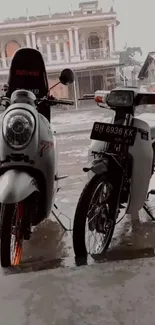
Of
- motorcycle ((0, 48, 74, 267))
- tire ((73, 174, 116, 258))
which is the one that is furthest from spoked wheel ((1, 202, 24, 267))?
tire ((73, 174, 116, 258))

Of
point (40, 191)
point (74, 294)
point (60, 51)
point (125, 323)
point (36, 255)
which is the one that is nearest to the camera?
point (125, 323)

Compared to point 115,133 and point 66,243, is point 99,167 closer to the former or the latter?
point 115,133

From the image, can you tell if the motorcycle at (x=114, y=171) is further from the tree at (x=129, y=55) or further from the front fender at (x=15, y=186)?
the tree at (x=129, y=55)

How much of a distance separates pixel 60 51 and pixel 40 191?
216 centimetres

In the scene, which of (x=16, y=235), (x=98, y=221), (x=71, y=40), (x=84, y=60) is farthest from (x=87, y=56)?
(x=16, y=235)

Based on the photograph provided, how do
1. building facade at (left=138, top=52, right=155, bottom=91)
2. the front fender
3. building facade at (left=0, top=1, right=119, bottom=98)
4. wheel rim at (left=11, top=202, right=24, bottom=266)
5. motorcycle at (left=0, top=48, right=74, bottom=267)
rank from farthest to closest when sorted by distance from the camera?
1. building facade at (left=138, top=52, right=155, bottom=91)
2. building facade at (left=0, top=1, right=119, bottom=98)
3. wheel rim at (left=11, top=202, right=24, bottom=266)
4. motorcycle at (left=0, top=48, right=74, bottom=267)
5. the front fender

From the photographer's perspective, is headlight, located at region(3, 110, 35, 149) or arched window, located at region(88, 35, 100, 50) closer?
headlight, located at region(3, 110, 35, 149)

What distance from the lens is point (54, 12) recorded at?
3588 millimetres

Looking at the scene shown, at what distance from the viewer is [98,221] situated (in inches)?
66.6

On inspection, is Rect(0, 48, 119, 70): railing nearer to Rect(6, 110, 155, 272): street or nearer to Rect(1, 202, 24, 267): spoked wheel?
Rect(6, 110, 155, 272): street

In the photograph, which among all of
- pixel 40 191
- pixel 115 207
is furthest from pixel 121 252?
pixel 40 191

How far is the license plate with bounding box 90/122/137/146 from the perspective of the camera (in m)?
1.61

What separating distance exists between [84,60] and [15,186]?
2.34m

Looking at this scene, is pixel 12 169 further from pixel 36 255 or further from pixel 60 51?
pixel 60 51
